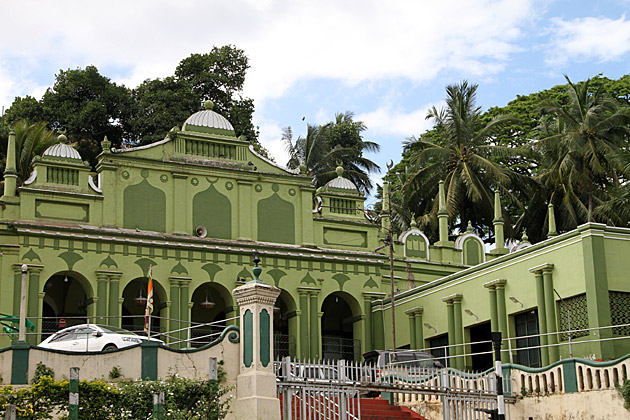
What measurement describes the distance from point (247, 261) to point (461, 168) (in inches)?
746

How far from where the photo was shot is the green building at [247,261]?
29.0 metres

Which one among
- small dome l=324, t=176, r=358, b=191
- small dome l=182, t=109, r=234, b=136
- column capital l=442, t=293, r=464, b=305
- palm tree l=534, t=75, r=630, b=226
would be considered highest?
palm tree l=534, t=75, r=630, b=226

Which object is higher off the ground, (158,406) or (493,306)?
(493,306)

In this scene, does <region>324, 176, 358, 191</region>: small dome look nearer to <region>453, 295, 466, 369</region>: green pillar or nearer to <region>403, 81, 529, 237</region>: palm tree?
<region>453, 295, 466, 369</region>: green pillar

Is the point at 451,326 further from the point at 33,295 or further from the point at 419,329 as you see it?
the point at 33,295

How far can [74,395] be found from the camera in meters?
18.3

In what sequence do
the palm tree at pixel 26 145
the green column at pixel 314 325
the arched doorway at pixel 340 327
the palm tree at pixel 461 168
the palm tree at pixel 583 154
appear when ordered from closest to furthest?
the green column at pixel 314 325 < the arched doorway at pixel 340 327 < the palm tree at pixel 26 145 < the palm tree at pixel 583 154 < the palm tree at pixel 461 168

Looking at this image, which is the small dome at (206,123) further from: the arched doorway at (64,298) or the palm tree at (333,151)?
the palm tree at (333,151)

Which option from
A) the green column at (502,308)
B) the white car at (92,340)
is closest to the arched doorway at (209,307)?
the white car at (92,340)

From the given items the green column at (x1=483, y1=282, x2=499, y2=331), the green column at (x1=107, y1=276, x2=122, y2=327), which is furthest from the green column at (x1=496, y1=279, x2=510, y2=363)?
the green column at (x1=107, y1=276, x2=122, y2=327)

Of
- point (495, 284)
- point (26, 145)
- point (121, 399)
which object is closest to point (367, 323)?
point (495, 284)

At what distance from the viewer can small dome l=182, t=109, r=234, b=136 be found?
34.2 m

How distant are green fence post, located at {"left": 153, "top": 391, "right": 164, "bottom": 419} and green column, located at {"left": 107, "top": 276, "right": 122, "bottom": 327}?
12.7m

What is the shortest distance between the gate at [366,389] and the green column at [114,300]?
9816mm
